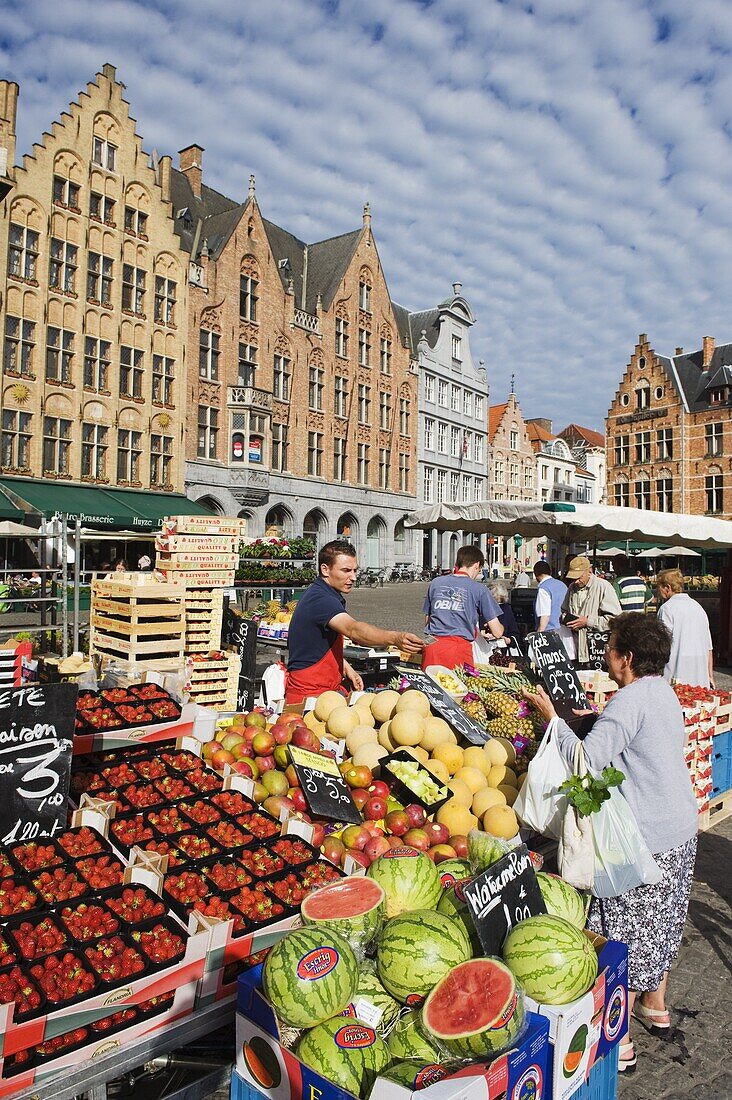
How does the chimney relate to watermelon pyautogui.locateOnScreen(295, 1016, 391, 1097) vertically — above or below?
above

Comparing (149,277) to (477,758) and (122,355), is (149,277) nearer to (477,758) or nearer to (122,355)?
(122,355)

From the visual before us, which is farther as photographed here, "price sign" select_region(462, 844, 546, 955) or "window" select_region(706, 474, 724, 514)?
"window" select_region(706, 474, 724, 514)

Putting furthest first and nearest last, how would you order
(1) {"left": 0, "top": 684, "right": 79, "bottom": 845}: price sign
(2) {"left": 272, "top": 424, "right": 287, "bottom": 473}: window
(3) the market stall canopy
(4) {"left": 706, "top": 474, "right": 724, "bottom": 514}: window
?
(4) {"left": 706, "top": 474, "right": 724, "bottom": 514}: window → (2) {"left": 272, "top": 424, "right": 287, "bottom": 473}: window → (3) the market stall canopy → (1) {"left": 0, "top": 684, "right": 79, "bottom": 845}: price sign

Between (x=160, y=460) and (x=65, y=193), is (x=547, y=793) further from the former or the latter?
(x=65, y=193)

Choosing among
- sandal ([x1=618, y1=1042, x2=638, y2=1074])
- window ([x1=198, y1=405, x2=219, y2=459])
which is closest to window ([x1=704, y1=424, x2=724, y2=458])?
window ([x1=198, y1=405, x2=219, y2=459])

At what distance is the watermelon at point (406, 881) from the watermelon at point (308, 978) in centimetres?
51

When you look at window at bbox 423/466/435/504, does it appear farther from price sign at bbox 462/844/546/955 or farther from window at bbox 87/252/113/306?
price sign at bbox 462/844/546/955

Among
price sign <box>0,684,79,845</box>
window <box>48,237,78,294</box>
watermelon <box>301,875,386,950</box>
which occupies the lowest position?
watermelon <box>301,875,386,950</box>

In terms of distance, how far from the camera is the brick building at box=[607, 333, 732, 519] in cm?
4516

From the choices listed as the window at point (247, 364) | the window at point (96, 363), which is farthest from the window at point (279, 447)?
the window at point (96, 363)

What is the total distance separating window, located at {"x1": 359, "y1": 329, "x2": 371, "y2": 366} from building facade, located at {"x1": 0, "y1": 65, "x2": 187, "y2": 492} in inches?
459

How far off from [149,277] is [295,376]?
27.1 ft

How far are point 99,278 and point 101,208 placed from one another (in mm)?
2613

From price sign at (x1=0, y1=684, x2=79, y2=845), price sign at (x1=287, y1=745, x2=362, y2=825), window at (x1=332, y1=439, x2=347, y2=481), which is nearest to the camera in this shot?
price sign at (x1=0, y1=684, x2=79, y2=845)
